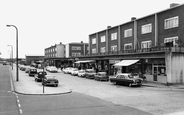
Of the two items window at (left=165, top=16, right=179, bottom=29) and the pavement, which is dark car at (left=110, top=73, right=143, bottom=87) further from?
window at (left=165, top=16, right=179, bottom=29)

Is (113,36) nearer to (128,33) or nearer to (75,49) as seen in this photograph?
(128,33)

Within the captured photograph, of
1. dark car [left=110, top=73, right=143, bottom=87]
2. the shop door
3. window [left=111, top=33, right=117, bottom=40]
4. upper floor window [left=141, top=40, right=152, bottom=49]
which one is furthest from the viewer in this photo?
window [left=111, top=33, right=117, bottom=40]

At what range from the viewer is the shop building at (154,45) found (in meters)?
26.6

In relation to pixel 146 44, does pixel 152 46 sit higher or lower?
lower

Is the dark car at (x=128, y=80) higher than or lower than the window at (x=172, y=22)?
lower

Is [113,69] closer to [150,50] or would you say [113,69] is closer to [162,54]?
[150,50]

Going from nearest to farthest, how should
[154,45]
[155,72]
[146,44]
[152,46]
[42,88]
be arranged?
1. [42,88]
2. [155,72]
3. [152,46]
4. [154,45]
5. [146,44]

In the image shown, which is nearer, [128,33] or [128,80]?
[128,80]

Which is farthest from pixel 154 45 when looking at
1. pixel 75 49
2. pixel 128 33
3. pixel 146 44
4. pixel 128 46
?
pixel 75 49

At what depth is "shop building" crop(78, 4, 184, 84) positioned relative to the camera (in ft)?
87.3

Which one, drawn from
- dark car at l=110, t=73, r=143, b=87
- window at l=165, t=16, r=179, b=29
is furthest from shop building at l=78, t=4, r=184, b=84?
dark car at l=110, t=73, r=143, b=87

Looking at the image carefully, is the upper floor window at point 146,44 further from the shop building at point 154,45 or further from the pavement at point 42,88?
the pavement at point 42,88

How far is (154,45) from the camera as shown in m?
34.3

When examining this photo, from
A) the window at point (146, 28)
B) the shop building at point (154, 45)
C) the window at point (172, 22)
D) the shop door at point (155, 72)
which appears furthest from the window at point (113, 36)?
the shop door at point (155, 72)
